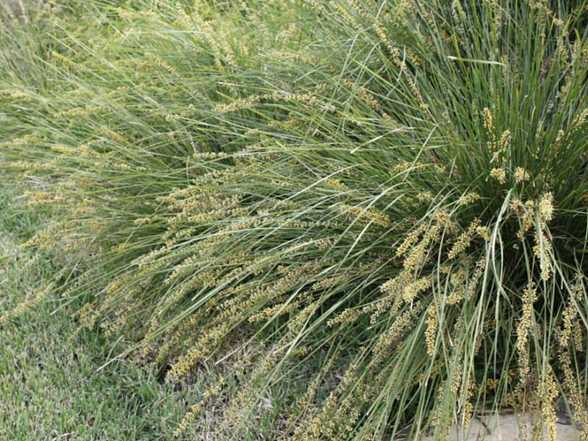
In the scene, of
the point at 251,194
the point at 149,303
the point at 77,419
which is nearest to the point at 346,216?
the point at 251,194

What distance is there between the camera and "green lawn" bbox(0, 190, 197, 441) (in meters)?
2.61

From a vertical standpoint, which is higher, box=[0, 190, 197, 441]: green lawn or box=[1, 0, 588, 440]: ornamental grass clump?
box=[1, 0, 588, 440]: ornamental grass clump

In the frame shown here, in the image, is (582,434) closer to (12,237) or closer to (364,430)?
(364,430)

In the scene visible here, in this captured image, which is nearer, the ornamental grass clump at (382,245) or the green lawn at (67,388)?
the ornamental grass clump at (382,245)

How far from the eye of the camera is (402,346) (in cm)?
229

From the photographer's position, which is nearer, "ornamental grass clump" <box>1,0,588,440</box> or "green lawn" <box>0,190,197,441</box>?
"ornamental grass clump" <box>1,0,588,440</box>

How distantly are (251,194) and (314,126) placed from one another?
13.6 inches

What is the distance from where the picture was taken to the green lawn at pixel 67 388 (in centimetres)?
261

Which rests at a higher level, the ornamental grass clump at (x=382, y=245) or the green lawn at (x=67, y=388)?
the ornamental grass clump at (x=382, y=245)

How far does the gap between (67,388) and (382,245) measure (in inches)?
48.4

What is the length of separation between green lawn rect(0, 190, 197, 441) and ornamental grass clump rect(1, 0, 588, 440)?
0.13 metres

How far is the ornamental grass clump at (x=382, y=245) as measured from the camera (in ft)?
7.13

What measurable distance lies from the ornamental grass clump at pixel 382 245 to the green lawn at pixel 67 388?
0.13 meters

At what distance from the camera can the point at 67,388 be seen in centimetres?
277
